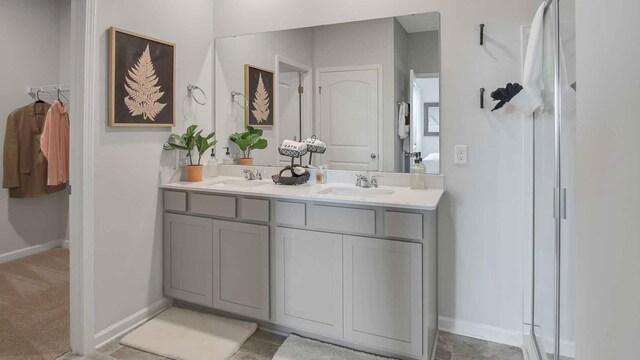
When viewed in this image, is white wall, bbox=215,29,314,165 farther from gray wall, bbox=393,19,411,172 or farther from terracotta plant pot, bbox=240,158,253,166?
gray wall, bbox=393,19,411,172

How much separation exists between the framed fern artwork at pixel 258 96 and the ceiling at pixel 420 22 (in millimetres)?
1041

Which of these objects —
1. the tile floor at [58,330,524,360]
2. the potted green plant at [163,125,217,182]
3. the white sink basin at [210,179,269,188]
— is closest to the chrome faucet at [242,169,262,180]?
the white sink basin at [210,179,269,188]

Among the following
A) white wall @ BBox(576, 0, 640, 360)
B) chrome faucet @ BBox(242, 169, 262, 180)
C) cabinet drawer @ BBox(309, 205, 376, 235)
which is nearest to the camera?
white wall @ BBox(576, 0, 640, 360)

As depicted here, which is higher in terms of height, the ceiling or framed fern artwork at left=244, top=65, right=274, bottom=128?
the ceiling

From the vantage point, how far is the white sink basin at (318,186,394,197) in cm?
242

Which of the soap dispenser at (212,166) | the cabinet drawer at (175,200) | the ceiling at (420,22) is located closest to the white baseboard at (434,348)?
the cabinet drawer at (175,200)

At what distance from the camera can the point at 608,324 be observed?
71 centimetres

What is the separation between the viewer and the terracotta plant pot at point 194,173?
278 cm

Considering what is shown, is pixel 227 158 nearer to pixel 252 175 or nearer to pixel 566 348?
pixel 252 175

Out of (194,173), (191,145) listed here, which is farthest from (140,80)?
(194,173)

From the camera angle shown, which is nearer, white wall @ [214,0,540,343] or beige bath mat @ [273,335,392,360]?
beige bath mat @ [273,335,392,360]

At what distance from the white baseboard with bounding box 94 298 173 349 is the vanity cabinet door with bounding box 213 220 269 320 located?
44 cm

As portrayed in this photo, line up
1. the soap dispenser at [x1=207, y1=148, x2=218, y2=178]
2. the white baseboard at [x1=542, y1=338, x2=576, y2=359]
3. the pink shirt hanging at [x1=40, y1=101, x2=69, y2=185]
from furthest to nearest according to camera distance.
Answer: the pink shirt hanging at [x1=40, y1=101, x2=69, y2=185] < the soap dispenser at [x1=207, y1=148, x2=218, y2=178] < the white baseboard at [x1=542, y1=338, x2=576, y2=359]

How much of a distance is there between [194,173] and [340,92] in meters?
1.18
